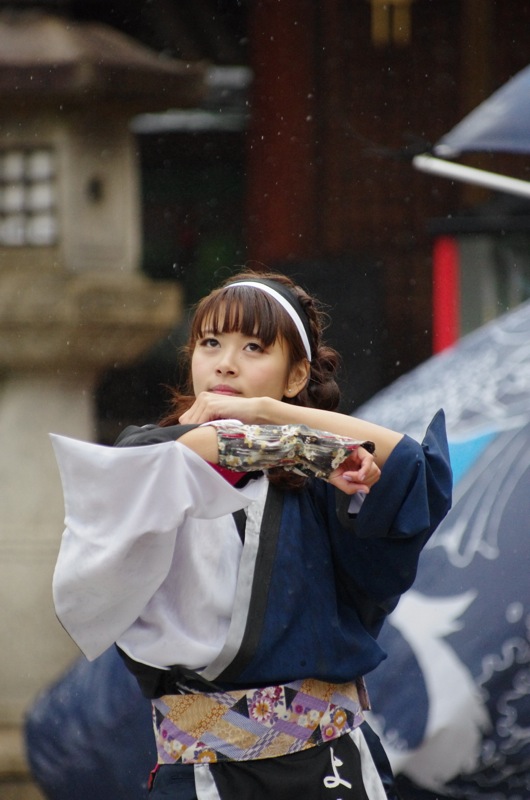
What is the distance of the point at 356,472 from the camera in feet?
5.23

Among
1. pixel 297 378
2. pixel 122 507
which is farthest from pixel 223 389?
pixel 122 507

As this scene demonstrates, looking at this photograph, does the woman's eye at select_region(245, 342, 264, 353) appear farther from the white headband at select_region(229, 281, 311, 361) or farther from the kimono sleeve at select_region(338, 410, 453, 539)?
the kimono sleeve at select_region(338, 410, 453, 539)

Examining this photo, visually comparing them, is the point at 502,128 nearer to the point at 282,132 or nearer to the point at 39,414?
the point at 39,414

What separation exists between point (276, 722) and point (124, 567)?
353 mm

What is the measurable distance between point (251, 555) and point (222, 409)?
24 centimetres

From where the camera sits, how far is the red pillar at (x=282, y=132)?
6.47 m

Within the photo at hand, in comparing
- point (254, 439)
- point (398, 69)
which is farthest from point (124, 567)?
point (398, 69)

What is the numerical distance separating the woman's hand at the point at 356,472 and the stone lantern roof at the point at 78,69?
297cm

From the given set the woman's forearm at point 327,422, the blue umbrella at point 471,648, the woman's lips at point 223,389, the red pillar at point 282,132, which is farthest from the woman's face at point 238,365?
the red pillar at point 282,132

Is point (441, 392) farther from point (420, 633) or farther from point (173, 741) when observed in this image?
point (173, 741)

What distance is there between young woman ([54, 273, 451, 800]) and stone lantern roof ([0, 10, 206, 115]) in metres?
2.62

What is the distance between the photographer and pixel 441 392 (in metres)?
3.11

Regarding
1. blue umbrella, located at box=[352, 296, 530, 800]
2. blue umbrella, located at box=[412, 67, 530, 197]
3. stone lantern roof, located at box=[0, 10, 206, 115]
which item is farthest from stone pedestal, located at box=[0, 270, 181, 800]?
blue umbrella, located at box=[352, 296, 530, 800]

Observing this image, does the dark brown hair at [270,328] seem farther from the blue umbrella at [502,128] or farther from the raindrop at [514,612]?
the blue umbrella at [502,128]
